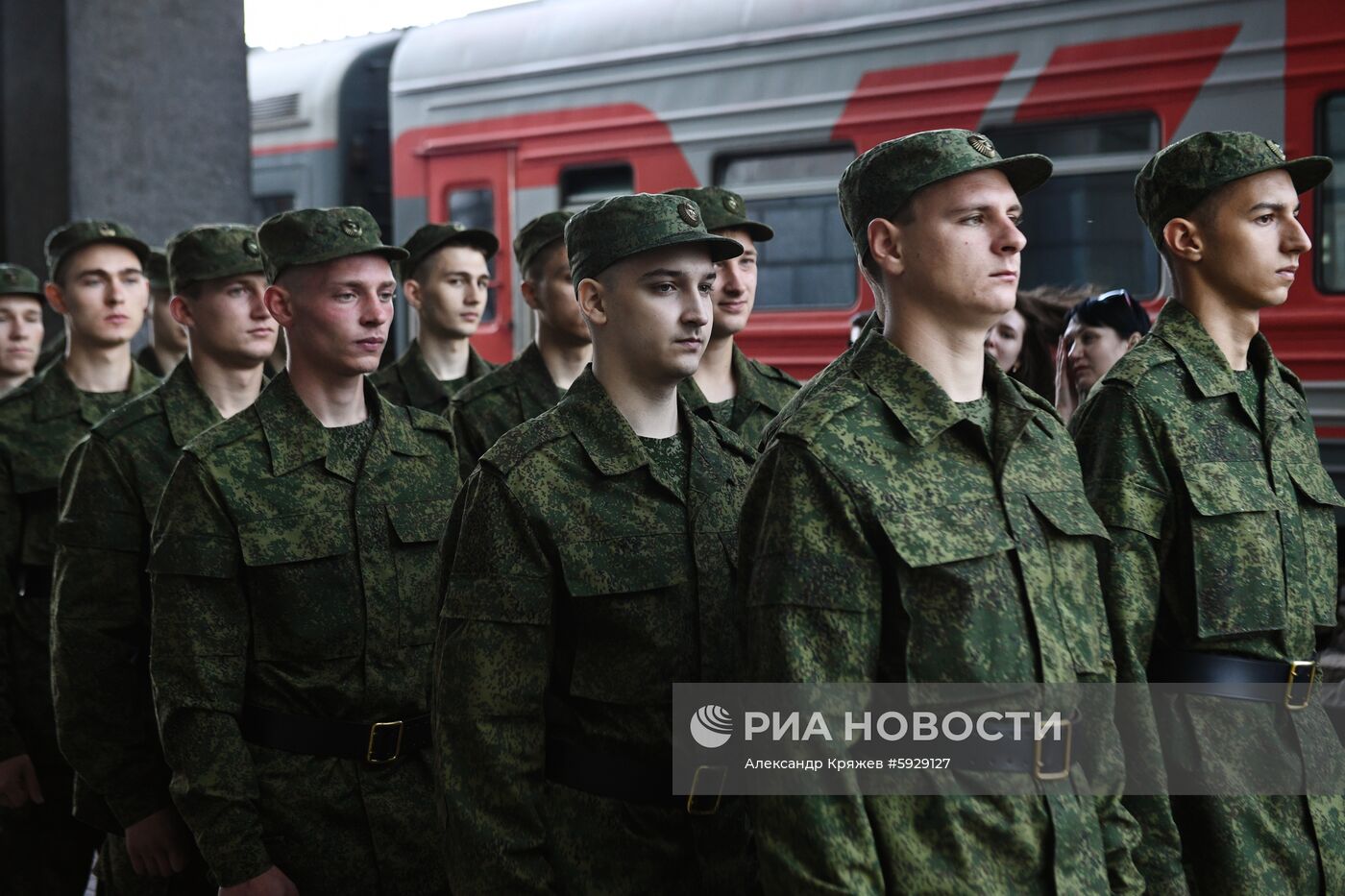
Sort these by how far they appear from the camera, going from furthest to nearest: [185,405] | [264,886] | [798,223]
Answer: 1. [798,223]
2. [185,405]
3. [264,886]

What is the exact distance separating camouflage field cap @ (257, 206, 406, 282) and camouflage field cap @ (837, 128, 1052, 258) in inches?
48.8

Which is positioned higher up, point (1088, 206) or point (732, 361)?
point (1088, 206)

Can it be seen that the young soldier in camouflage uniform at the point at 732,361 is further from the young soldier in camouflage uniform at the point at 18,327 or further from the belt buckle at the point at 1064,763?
the young soldier in camouflage uniform at the point at 18,327

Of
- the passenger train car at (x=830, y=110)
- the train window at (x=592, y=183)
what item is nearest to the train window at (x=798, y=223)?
the passenger train car at (x=830, y=110)

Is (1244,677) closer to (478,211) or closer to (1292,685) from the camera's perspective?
(1292,685)

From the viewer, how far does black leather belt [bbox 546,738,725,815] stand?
101 inches

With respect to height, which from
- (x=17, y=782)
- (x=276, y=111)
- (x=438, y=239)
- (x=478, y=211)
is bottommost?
(x=17, y=782)

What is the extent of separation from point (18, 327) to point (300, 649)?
3.33 m

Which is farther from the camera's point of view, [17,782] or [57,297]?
[57,297]

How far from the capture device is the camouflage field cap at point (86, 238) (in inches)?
200

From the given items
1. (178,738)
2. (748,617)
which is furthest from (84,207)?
(748,617)

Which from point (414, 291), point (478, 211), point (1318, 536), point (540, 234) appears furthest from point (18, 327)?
point (1318, 536)

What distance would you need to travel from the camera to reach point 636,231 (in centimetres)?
272

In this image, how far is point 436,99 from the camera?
8.69m
